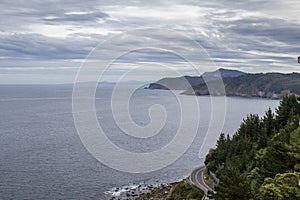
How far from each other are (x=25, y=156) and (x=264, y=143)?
1772 inches

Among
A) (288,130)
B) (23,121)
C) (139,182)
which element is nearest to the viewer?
(288,130)

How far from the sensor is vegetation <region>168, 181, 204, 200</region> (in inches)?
1676

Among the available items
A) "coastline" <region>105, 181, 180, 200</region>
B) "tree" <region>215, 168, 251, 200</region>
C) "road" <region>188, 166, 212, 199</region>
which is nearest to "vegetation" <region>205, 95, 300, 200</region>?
"tree" <region>215, 168, 251, 200</region>

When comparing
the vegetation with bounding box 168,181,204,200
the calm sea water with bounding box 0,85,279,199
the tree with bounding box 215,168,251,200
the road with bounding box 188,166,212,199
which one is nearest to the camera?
the tree with bounding box 215,168,251,200

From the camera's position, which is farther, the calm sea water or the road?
the calm sea water

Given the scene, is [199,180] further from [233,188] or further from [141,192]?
[233,188]

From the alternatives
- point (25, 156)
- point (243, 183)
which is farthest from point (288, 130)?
point (25, 156)

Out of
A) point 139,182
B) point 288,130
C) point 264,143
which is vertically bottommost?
point 139,182

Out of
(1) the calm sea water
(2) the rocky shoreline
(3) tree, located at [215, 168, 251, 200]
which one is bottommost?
(2) the rocky shoreline

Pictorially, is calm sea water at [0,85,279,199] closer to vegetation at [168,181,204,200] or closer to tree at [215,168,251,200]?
vegetation at [168,181,204,200]

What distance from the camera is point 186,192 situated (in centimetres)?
4691

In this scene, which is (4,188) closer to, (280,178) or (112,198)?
(112,198)

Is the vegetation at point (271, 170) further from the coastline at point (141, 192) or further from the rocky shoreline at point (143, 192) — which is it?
the coastline at point (141, 192)

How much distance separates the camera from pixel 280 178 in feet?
60.7
